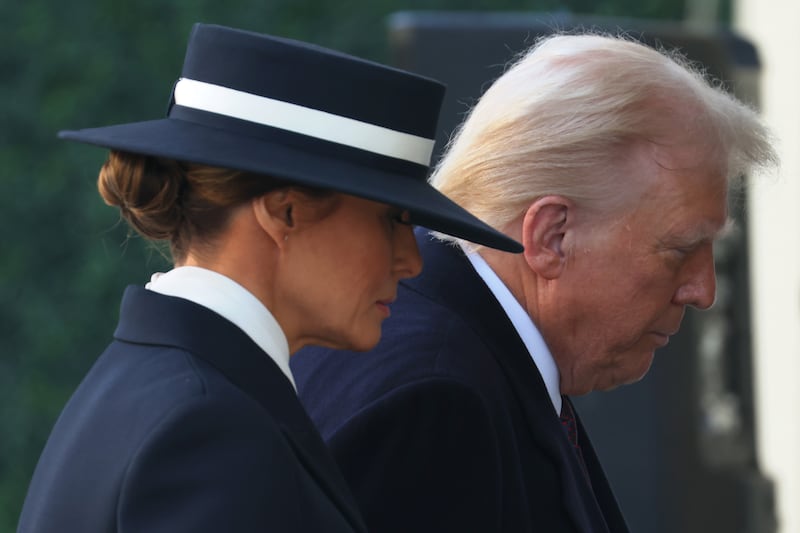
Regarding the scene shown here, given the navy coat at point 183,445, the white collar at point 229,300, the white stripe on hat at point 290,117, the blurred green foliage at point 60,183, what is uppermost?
the white stripe on hat at point 290,117

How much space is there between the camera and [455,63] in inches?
219

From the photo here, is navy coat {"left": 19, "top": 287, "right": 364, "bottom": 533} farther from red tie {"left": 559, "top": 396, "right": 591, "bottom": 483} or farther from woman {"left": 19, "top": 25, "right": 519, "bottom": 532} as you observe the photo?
red tie {"left": 559, "top": 396, "right": 591, "bottom": 483}

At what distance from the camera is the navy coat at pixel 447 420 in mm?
2271

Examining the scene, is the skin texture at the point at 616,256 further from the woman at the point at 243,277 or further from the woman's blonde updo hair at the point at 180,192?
the woman's blonde updo hair at the point at 180,192

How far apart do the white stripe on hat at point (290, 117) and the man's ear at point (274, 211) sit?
10 centimetres

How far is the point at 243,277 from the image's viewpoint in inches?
73.6

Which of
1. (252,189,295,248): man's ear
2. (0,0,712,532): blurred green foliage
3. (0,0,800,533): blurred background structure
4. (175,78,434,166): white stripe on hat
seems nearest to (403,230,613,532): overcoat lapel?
(175,78,434,166): white stripe on hat

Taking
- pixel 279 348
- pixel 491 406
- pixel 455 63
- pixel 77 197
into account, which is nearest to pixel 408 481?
pixel 491 406

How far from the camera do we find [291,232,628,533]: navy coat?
7.45ft

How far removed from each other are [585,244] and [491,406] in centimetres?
41

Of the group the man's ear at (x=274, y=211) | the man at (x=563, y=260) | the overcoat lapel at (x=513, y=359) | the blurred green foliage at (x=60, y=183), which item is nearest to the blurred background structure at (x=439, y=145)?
the blurred green foliage at (x=60, y=183)

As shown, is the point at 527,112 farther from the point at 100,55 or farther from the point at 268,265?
the point at 100,55

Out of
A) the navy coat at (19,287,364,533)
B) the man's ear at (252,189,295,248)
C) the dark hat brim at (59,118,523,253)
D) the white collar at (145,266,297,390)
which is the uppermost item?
the dark hat brim at (59,118,523,253)

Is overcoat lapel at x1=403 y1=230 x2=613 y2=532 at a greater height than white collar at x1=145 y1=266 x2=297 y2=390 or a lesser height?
lesser
